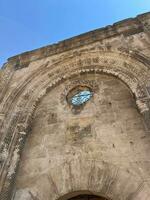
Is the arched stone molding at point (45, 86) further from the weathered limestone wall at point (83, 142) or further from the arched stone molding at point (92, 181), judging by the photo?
the arched stone molding at point (92, 181)

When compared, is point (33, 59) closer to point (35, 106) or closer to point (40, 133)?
point (35, 106)

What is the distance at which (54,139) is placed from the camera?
5.53 metres

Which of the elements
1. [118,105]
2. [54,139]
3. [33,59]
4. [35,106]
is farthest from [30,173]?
[33,59]

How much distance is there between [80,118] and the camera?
18.5 feet

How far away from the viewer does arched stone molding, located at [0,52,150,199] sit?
527 cm

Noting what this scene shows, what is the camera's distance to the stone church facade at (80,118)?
457 centimetres

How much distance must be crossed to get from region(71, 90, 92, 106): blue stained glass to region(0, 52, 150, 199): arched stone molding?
67 centimetres

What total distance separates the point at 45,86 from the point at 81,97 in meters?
1.18

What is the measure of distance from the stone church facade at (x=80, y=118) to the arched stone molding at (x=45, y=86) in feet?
0.07

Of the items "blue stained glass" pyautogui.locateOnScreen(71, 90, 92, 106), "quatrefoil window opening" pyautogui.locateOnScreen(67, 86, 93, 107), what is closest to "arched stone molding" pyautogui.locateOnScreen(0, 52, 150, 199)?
"quatrefoil window opening" pyautogui.locateOnScreen(67, 86, 93, 107)

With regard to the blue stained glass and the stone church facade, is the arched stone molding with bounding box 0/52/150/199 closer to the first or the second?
the stone church facade

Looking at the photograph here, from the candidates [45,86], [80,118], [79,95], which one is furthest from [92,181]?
[45,86]

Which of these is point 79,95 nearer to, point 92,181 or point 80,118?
point 80,118

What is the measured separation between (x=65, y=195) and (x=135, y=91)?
253 cm
